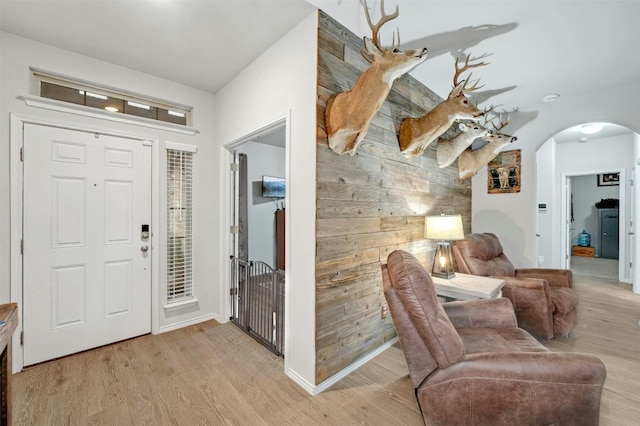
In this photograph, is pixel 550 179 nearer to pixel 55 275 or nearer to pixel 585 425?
pixel 585 425

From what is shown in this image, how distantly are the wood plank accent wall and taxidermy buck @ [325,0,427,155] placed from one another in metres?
0.09

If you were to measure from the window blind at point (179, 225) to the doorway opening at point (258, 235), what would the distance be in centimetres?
48

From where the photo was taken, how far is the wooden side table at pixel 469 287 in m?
2.23

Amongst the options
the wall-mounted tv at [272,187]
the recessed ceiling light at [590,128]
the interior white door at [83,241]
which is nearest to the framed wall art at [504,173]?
the recessed ceiling light at [590,128]

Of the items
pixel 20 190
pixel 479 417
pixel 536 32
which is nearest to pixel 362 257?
pixel 479 417

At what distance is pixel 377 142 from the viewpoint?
236 centimetres

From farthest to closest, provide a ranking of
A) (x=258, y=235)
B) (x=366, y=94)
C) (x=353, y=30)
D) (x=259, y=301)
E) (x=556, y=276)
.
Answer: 1. (x=258, y=235)
2. (x=556, y=276)
3. (x=259, y=301)
4. (x=353, y=30)
5. (x=366, y=94)

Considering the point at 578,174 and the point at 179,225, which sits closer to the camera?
the point at 179,225

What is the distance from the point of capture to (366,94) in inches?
70.5

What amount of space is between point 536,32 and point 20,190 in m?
4.34

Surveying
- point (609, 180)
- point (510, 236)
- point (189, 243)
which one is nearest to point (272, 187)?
point (189, 243)

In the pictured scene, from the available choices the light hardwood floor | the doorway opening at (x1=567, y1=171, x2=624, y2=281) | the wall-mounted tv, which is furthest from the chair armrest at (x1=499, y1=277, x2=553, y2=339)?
the doorway opening at (x1=567, y1=171, x2=624, y2=281)

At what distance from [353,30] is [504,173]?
2969 mm

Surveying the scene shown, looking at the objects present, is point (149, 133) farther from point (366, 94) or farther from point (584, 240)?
point (584, 240)
